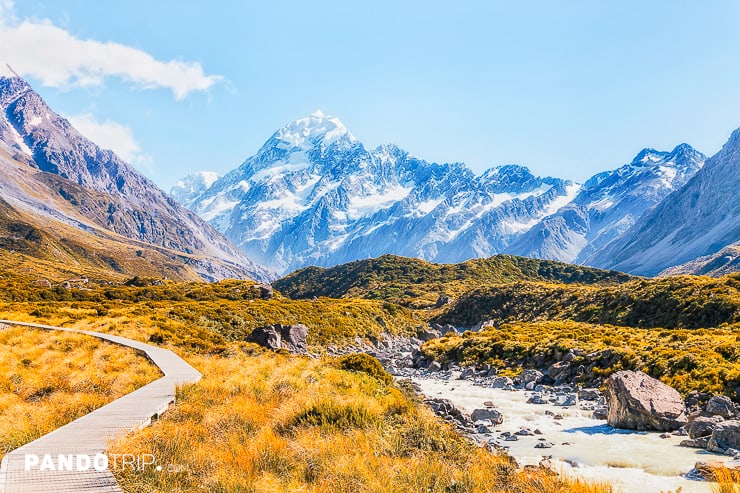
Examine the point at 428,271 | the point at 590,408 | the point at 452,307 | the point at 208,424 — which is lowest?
the point at 590,408

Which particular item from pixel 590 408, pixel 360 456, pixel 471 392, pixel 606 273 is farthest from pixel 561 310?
pixel 606 273

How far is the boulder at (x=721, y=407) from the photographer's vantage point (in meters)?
16.4

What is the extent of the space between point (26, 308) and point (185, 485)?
5024cm

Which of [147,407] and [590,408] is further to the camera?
[590,408]

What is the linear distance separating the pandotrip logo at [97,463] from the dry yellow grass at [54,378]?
6.32 feet

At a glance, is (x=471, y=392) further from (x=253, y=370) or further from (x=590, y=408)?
(x=253, y=370)

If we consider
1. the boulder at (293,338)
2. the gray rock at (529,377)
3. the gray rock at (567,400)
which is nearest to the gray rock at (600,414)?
the gray rock at (567,400)

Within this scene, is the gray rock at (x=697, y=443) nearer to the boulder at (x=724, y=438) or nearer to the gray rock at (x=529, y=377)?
the boulder at (x=724, y=438)

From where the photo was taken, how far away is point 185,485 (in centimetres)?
743

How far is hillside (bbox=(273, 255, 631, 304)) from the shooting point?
5901 inches

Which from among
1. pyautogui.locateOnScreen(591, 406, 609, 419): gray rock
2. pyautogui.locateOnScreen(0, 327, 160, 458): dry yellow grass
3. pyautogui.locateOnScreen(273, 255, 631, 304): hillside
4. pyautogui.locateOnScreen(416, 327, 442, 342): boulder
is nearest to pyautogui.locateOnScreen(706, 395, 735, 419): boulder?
pyautogui.locateOnScreen(591, 406, 609, 419): gray rock

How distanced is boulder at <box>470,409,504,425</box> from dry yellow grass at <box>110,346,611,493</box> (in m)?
6.01

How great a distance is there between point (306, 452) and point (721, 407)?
1605cm

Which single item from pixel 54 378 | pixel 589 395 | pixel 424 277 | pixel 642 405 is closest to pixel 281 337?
pixel 54 378
